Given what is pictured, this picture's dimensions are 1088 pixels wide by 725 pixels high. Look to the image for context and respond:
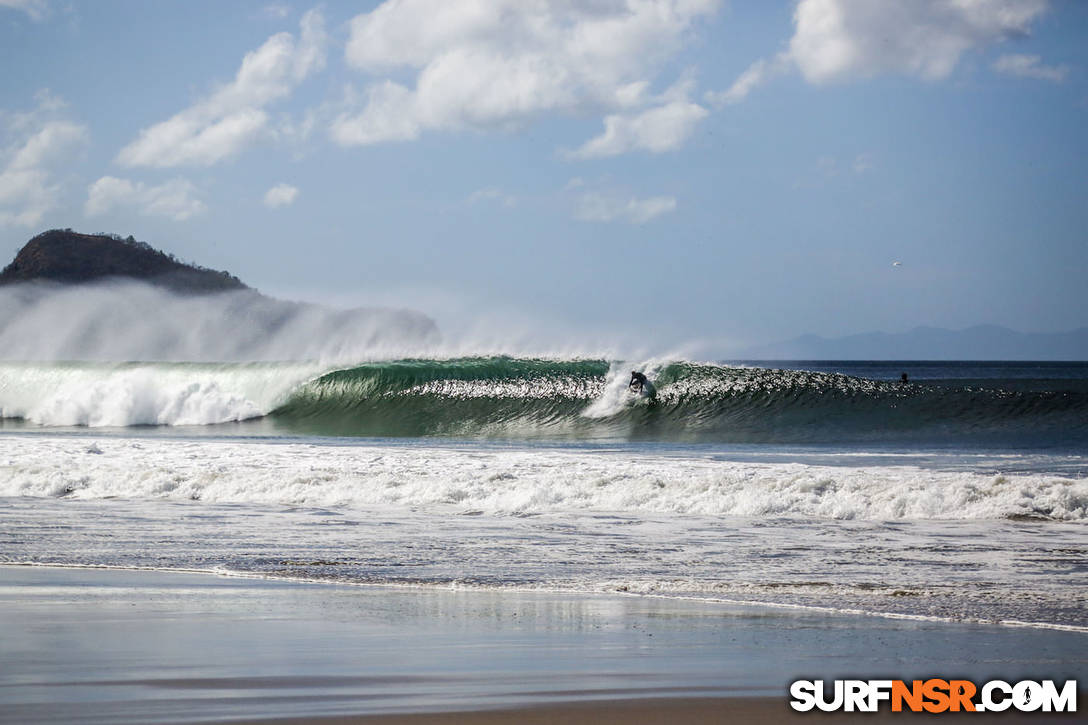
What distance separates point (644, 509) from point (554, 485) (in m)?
1.06

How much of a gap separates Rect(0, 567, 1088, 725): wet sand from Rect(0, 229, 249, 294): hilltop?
Result: 363 ft

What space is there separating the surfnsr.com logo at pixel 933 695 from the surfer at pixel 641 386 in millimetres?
21322

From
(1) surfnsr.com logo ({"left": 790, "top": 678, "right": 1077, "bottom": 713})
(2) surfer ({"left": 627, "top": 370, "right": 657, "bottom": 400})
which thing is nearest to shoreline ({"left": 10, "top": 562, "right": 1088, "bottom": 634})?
(1) surfnsr.com logo ({"left": 790, "top": 678, "right": 1077, "bottom": 713})

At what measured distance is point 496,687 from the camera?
412 cm

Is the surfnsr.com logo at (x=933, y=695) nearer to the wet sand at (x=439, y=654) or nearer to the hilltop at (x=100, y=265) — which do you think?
the wet sand at (x=439, y=654)

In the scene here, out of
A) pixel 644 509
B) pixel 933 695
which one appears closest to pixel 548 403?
pixel 644 509

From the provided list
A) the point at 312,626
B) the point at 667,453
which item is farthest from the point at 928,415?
the point at 312,626

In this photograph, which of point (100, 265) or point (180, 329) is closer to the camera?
point (180, 329)

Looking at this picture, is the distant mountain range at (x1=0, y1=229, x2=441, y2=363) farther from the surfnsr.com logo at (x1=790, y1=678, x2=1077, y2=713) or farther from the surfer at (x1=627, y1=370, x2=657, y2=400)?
the surfnsr.com logo at (x1=790, y1=678, x2=1077, y2=713)

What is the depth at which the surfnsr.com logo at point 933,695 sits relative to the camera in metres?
3.88

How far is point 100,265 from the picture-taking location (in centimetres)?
12000

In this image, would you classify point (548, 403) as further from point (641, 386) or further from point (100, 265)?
point (100, 265)

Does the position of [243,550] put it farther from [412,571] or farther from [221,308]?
[221,308]

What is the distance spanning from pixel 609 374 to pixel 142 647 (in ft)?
73.6
